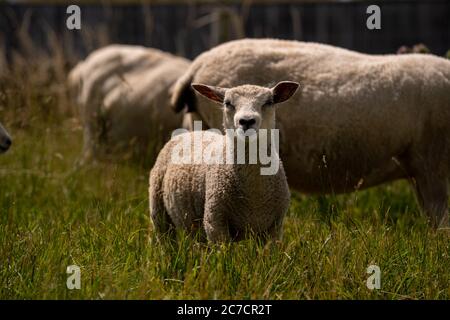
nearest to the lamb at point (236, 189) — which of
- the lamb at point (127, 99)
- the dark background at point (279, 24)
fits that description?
the lamb at point (127, 99)

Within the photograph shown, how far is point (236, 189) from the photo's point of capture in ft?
12.0

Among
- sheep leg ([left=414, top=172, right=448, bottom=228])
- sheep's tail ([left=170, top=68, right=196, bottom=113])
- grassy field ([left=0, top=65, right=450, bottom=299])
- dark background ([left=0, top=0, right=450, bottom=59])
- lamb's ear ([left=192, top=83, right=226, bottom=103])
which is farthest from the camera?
dark background ([left=0, top=0, right=450, bottom=59])

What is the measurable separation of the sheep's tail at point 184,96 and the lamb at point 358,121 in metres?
0.16

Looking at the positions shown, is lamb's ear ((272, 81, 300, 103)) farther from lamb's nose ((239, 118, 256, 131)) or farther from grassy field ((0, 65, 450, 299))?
grassy field ((0, 65, 450, 299))

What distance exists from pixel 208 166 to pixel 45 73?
16.1 feet

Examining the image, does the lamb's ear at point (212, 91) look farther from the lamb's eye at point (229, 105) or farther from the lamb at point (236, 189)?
the lamb's eye at point (229, 105)

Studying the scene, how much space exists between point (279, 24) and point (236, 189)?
380 inches

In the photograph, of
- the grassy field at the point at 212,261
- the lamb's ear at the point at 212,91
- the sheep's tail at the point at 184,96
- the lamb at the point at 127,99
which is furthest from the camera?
the lamb at the point at 127,99

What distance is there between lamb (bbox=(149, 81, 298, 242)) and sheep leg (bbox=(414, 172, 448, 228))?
5.00 feet

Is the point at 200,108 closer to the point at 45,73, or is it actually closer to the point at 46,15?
the point at 45,73

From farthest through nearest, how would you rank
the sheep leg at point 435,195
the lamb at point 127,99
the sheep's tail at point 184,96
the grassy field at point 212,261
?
the lamb at point 127,99, the sheep's tail at point 184,96, the sheep leg at point 435,195, the grassy field at point 212,261

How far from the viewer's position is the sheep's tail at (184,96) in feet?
17.0

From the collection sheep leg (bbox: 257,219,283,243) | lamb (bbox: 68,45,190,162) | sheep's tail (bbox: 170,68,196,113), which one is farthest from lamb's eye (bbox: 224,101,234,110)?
lamb (bbox: 68,45,190,162)

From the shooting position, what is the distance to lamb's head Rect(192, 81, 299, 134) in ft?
11.1
